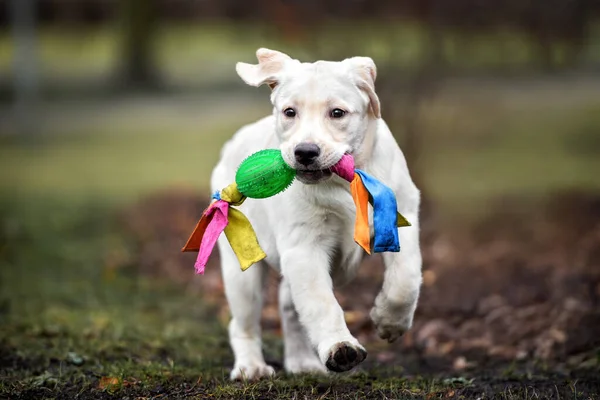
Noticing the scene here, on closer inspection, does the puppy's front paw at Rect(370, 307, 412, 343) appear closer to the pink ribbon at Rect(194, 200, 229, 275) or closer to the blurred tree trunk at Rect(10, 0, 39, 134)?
the pink ribbon at Rect(194, 200, 229, 275)

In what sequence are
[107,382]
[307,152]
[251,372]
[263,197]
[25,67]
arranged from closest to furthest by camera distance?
1. [307,152]
2. [263,197]
3. [107,382]
4. [251,372]
5. [25,67]

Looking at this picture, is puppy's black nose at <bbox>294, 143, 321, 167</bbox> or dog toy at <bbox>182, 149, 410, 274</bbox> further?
dog toy at <bbox>182, 149, 410, 274</bbox>

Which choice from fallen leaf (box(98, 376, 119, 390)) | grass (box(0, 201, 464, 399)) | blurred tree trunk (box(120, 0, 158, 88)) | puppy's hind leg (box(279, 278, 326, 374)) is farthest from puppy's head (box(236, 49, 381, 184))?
blurred tree trunk (box(120, 0, 158, 88))

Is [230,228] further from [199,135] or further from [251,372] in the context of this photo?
[199,135]

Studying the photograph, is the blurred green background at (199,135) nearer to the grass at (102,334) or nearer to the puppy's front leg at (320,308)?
the grass at (102,334)

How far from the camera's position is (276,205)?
5523 millimetres

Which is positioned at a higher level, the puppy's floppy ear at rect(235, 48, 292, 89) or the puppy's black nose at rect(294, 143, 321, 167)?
the puppy's floppy ear at rect(235, 48, 292, 89)

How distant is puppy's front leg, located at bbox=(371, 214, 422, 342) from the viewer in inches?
205

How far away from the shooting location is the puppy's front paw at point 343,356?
15.9ft

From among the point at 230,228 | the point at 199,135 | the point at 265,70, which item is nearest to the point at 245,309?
the point at 230,228

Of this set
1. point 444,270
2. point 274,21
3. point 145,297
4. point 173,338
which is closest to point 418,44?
point 274,21

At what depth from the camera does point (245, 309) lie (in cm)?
605

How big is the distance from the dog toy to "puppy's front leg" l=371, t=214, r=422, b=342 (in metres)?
0.17

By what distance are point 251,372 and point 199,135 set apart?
13391 millimetres
